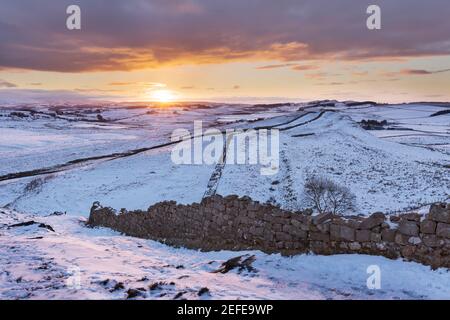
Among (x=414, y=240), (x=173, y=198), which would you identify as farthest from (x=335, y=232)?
(x=173, y=198)

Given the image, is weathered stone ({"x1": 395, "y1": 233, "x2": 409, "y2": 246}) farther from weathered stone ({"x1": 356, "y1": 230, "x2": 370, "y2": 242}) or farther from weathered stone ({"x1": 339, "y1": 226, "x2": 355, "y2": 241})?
weathered stone ({"x1": 339, "y1": 226, "x2": 355, "y2": 241})

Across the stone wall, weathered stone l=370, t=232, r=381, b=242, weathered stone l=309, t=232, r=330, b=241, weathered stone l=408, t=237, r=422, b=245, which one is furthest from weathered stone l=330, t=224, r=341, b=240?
weathered stone l=408, t=237, r=422, b=245

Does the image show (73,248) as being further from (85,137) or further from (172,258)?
(85,137)

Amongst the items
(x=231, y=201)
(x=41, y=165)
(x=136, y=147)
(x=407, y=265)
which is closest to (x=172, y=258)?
(x=231, y=201)

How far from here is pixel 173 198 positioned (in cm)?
3011

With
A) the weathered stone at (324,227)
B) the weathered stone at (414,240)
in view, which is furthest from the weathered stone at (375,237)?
the weathered stone at (324,227)

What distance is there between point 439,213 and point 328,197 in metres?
17.0

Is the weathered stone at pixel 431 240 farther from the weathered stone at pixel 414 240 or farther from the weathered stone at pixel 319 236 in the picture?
the weathered stone at pixel 319 236

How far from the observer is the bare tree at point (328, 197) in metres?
23.8

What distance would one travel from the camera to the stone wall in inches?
329

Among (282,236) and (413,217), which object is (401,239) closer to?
(413,217)

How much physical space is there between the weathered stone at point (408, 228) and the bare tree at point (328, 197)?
14.5 metres

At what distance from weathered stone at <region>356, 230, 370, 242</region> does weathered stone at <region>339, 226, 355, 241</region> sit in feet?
0.38
